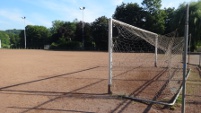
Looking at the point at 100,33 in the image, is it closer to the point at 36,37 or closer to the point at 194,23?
the point at 194,23

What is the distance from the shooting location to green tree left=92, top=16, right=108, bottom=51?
51.3 m

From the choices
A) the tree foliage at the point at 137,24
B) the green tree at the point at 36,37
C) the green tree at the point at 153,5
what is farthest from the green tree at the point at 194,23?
the green tree at the point at 36,37

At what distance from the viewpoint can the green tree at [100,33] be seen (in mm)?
51328

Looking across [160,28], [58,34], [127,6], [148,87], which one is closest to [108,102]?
[148,87]

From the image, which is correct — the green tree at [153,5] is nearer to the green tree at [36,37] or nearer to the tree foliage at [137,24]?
the tree foliage at [137,24]

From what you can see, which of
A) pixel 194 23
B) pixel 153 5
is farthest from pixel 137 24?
pixel 194 23

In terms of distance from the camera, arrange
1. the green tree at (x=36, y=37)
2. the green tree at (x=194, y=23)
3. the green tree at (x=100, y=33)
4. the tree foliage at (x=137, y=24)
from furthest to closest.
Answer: the green tree at (x=36, y=37)
the green tree at (x=100, y=33)
the tree foliage at (x=137, y=24)
the green tree at (x=194, y=23)

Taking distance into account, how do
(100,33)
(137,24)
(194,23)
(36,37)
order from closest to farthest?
(194,23)
(137,24)
(100,33)
(36,37)


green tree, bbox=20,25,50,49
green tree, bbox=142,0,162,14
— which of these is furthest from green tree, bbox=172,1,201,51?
green tree, bbox=20,25,50,49

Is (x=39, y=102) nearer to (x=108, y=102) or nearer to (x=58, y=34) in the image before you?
(x=108, y=102)

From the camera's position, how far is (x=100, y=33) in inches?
2078

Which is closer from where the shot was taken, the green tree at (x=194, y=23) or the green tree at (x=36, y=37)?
the green tree at (x=194, y=23)

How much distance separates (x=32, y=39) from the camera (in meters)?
81.4

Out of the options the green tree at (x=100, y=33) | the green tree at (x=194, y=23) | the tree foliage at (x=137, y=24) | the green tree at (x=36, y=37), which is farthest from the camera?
the green tree at (x=36, y=37)
